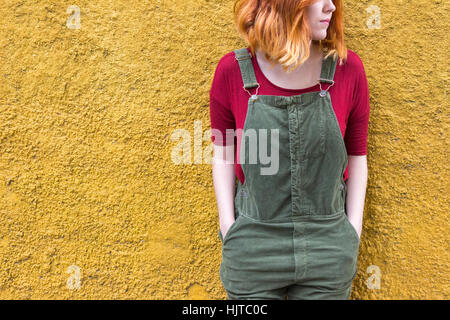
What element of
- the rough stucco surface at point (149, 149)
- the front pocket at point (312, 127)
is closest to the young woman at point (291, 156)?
the front pocket at point (312, 127)

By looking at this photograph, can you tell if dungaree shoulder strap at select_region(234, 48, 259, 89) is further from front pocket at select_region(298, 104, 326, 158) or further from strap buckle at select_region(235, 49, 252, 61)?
front pocket at select_region(298, 104, 326, 158)

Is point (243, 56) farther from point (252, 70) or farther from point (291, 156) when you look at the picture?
point (291, 156)

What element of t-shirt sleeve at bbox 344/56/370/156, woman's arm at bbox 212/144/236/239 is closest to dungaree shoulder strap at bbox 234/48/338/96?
t-shirt sleeve at bbox 344/56/370/156

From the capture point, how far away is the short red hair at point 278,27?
1.11 m

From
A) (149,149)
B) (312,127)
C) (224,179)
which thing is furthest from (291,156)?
(149,149)

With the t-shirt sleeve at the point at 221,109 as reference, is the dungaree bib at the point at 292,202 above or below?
below

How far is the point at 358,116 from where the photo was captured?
1.31m

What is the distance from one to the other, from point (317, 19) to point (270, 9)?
0.15 meters

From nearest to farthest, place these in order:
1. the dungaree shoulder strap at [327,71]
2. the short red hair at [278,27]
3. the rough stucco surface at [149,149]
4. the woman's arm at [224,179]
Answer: the short red hair at [278,27]
the dungaree shoulder strap at [327,71]
the woman's arm at [224,179]
the rough stucco surface at [149,149]

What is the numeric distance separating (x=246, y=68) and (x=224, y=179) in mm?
409

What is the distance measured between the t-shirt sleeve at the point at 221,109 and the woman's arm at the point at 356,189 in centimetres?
46

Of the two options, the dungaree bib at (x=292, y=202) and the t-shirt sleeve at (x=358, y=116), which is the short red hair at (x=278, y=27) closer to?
the dungaree bib at (x=292, y=202)

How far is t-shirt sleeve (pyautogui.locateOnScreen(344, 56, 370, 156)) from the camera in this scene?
1276 mm

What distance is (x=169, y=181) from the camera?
157cm
